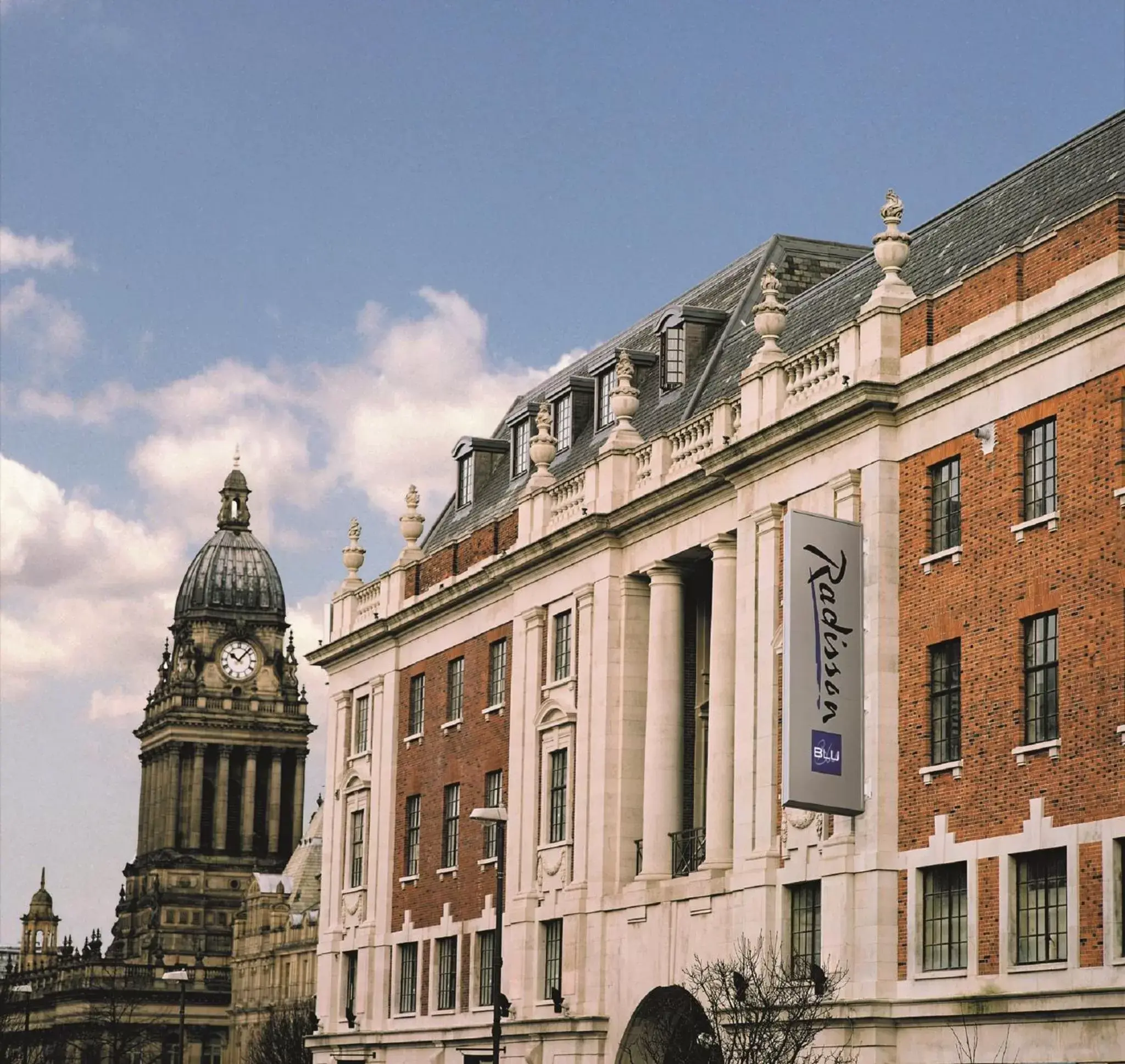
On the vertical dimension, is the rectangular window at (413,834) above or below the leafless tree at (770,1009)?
above

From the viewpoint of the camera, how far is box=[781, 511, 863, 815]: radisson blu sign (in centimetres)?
4681

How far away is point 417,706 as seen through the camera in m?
71.0

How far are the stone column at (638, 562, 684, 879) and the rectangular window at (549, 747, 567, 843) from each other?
3.54 metres

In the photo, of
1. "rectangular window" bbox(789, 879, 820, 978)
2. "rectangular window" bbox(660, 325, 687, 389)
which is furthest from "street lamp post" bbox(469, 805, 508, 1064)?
"rectangular window" bbox(660, 325, 687, 389)

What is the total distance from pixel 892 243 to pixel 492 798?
21.1 metres

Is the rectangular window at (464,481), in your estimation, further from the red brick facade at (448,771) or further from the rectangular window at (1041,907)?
the rectangular window at (1041,907)

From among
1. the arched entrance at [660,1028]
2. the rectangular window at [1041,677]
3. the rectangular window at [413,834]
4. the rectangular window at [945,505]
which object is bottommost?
the arched entrance at [660,1028]

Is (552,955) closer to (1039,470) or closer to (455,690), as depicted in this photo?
(455,690)

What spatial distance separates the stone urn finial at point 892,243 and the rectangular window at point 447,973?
23856 mm

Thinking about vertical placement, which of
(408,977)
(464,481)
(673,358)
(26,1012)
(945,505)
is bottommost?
(26,1012)

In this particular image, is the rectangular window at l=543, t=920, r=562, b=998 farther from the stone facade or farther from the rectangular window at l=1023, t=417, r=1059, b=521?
the rectangular window at l=1023, t=417, r=1059, b=521

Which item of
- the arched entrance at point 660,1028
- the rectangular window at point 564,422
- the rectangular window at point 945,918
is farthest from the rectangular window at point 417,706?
the rectangular window at point 945,918

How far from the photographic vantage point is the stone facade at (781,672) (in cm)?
4281

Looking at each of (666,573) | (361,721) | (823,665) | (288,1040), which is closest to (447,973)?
(361,721)
